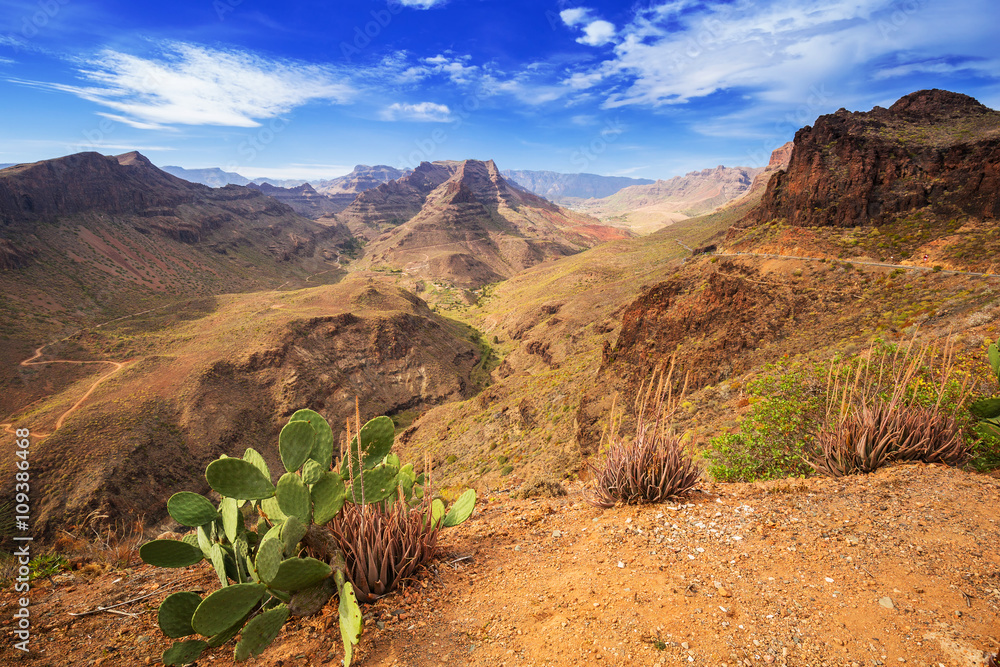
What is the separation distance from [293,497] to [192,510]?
1.61 meters

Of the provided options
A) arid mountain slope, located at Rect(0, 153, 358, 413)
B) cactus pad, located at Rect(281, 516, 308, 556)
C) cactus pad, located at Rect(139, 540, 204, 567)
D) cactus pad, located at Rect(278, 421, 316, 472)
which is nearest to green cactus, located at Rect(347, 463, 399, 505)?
cactus pad, located at Rect(278, 421, 316, 472)

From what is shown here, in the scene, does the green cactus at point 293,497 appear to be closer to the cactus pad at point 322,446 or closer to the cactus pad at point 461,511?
the cactus pad at point 322,446

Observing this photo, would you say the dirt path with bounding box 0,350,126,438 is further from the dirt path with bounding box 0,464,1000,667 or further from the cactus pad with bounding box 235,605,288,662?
the cactus pad with bounding box 235,605,288,662

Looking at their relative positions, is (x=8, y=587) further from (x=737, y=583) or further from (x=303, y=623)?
(x=737, y=583)

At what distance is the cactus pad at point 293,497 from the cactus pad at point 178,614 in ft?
2.99

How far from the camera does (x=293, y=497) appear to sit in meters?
3.75

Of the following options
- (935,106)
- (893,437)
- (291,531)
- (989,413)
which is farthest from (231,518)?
(935,106)

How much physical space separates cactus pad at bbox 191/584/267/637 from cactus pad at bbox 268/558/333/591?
0.20 m

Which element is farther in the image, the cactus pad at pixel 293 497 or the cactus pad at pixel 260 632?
the cactus pad at pixel 293 497

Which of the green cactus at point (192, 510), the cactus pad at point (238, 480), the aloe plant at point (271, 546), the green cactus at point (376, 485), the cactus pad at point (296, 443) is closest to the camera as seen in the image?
the aloe plant at point (271, 546)

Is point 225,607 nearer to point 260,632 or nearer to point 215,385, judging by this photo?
point 260,632

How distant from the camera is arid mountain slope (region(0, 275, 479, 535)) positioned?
2678 centimetres

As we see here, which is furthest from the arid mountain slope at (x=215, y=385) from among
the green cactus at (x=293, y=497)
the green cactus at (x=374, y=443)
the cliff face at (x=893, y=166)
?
the cliff face at (x=893, y=166)

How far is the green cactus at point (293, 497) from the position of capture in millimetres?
3729
